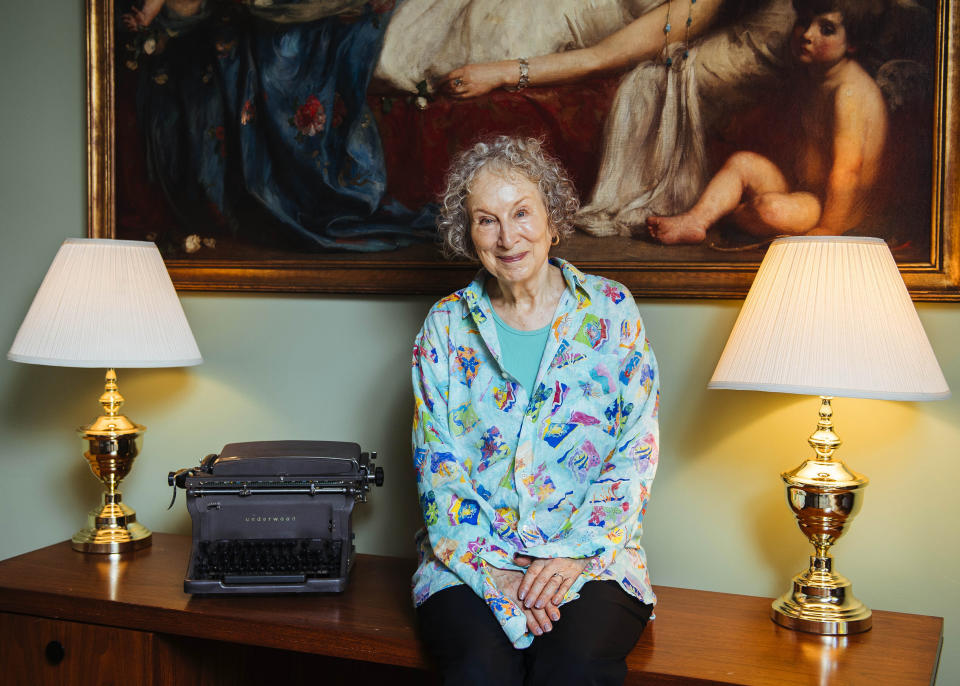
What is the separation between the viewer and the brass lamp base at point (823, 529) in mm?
1804

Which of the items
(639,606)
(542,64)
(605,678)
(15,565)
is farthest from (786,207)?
(15,565)

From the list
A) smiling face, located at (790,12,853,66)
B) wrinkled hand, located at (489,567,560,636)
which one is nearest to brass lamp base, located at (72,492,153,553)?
wrinkled hand, located at (489,567,560,636)

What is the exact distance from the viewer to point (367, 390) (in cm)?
248

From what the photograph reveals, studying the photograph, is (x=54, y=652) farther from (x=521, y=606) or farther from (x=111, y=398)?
(x=521, y=606)

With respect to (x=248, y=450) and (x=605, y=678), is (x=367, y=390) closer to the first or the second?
(x=248, y=450)

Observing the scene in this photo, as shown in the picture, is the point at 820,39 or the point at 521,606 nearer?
the point at 521,606

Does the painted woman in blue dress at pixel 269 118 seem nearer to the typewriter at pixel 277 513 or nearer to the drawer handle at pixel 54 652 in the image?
the typewriter at pixel 277 513

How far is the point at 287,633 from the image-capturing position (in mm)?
1820

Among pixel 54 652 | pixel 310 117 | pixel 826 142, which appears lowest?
pixel 54 652

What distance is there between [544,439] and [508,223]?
484 millimetres

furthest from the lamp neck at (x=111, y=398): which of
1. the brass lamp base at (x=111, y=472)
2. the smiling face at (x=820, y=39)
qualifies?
the smiling face at (x=820, y=39)

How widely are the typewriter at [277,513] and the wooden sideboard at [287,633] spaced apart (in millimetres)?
85

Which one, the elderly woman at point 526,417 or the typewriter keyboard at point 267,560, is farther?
the typewriter keyboard at point 267,560

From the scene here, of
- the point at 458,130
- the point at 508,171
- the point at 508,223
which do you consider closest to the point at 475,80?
the point at 458,130
